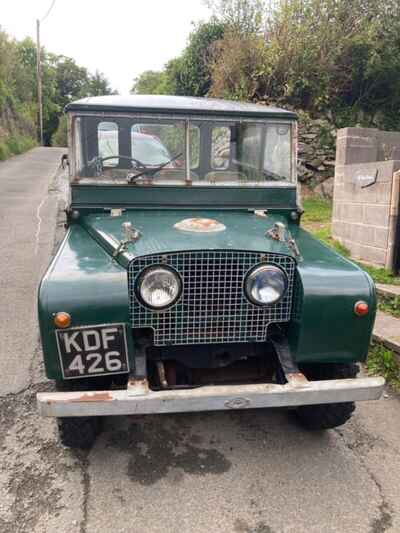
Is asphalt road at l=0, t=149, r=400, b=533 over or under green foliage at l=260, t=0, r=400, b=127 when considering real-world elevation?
under

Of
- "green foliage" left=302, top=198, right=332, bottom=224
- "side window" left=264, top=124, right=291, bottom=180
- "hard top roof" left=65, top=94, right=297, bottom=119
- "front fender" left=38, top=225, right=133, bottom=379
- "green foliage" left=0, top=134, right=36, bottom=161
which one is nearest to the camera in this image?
"front fender" left=38, top=225, right=133, bottom=379

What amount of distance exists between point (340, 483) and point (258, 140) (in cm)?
246

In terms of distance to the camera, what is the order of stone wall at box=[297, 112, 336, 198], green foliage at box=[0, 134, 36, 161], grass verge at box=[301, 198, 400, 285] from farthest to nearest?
green foliage at box=[0, 134, 36, 161] < stone wall at box=[297, 112, 336, 198] < grass verge at box=[301, 198, 400, 285]

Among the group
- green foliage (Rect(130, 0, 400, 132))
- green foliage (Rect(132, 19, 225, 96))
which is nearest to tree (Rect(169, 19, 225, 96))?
green foliage (Rect(132, 19, 225, 96))

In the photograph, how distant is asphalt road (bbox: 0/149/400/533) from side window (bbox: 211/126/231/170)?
186cm

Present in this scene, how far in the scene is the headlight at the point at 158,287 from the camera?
2459 millimetres

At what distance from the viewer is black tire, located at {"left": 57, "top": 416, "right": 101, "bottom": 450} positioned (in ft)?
8.46

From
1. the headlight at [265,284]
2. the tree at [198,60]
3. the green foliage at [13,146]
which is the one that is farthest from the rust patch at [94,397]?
the green foliage at [13,146]

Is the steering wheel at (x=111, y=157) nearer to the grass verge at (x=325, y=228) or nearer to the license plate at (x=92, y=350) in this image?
the license plate at (x=92, y=350)

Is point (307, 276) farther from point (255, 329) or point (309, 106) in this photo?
point (309, 106)

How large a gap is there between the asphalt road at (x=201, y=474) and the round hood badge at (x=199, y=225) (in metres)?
1.28

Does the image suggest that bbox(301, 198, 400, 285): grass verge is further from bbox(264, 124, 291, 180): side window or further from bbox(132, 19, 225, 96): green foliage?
bbox(132, 19, 225, 96): green foliage

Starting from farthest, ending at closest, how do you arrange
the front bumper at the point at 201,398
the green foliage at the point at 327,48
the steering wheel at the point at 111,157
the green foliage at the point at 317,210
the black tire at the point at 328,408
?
the green foliage at the point at 327,48
the green foliage at the point at 317,210
the steering wheel at the point at 111,157
the black tire at the point at 328,408
the front bumper at the point at 201,398

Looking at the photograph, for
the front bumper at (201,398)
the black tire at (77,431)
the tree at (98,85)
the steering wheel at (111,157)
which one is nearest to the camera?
the front bumper at (201,398)
